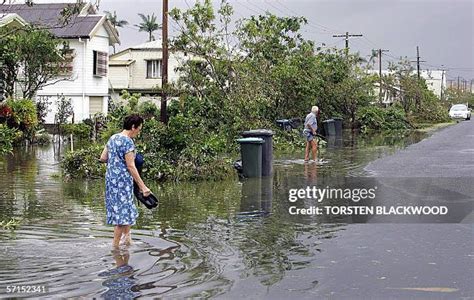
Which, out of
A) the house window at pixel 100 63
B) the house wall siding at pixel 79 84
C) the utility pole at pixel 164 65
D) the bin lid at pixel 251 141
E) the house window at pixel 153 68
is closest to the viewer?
the bin lid at pixel 251 141

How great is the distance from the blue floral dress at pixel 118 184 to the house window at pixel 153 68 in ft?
150

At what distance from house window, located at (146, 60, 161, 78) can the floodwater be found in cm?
4002

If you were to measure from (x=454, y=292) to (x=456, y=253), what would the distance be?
1.93 m

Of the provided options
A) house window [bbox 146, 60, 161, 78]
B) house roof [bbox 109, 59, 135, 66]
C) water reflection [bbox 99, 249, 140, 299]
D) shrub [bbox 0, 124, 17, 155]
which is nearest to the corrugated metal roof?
house roof [bbox 109, 59, 135, 66]

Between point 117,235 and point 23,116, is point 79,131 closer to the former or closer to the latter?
point 23,116

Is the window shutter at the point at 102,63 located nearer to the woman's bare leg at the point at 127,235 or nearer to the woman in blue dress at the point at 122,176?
the woman's bare leg at the point at 127,235

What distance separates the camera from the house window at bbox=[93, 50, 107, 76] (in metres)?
40.1

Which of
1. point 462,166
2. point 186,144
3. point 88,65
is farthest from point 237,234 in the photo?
point 88,65

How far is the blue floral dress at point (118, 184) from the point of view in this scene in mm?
8891

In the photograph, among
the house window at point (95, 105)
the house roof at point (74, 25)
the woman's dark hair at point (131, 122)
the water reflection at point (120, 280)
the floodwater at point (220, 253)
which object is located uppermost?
the house roof at point (74, 25)

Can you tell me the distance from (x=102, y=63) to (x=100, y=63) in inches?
11.4

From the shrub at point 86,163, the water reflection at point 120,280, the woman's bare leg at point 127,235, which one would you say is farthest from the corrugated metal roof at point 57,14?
the water reflection at point 120,280

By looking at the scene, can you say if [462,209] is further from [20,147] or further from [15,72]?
[15,72]

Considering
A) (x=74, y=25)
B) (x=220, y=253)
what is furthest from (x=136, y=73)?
(x=220, y=253)
